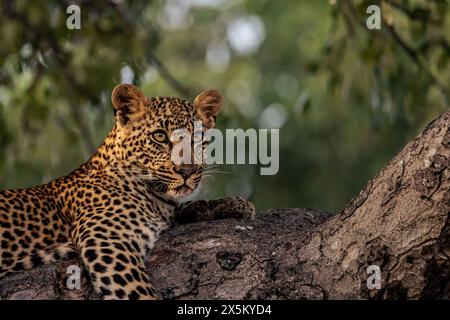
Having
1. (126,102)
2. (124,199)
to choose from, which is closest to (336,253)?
(124,199)

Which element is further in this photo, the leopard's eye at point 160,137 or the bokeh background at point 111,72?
the bokeh background at point 111,72

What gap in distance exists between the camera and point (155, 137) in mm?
7309

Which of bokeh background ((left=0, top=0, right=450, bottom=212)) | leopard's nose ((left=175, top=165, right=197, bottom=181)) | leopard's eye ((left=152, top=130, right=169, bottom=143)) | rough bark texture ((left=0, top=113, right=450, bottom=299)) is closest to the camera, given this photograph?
rough bark texture ((left=0, top=113, right=450, bottom=299))

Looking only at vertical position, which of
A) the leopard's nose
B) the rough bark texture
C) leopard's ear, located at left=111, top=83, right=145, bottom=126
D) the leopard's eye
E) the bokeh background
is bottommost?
the rough bark texture

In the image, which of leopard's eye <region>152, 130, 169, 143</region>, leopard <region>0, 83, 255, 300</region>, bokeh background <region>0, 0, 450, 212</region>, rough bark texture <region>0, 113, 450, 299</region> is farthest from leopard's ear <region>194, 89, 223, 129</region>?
bokeh background <region>0, 0, 450, 212</region>

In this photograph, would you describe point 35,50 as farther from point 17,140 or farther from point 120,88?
point 120,88

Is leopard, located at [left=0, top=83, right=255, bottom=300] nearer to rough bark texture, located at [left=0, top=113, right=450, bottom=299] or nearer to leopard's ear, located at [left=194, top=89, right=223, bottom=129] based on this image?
leopard's ear, located at [left=194, top=89, right=223, bottom=129]

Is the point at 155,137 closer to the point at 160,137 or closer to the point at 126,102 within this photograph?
the point at 160,137

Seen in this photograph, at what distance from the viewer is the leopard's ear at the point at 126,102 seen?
7.39 metres

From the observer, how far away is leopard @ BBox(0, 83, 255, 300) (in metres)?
6.77

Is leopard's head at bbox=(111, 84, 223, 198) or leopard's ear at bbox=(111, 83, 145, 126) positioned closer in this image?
leopard's head at bbox=(111, 84, 223, 198)

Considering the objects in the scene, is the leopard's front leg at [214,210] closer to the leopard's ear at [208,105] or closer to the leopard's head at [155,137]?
the leopard's head at [155,137]

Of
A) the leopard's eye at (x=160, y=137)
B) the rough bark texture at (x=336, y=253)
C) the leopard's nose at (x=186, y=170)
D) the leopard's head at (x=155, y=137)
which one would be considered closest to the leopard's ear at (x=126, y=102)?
the leopard's head at (x=155, y=137)

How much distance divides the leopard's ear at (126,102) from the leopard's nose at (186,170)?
58cm
